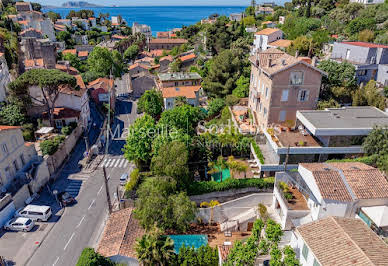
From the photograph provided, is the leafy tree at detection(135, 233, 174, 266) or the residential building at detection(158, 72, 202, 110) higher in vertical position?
the residential building at detection(158, 72, 202, 110)

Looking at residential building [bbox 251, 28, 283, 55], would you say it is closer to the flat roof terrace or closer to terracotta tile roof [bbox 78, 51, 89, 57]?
the flat roof terrace

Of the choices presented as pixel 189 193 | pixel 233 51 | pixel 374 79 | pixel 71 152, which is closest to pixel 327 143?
pixel 189 193

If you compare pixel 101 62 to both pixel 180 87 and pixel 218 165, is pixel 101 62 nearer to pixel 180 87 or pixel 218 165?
pixel 180 87

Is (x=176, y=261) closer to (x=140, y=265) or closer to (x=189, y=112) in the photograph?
(x=140, y=265)

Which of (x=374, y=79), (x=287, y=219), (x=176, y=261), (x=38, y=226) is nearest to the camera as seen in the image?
(x=176, y=261)

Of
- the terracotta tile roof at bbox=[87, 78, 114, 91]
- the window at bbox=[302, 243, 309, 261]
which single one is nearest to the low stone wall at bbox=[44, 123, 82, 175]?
the terracotta tile roof at bbox=[87, 78, 114, 91]

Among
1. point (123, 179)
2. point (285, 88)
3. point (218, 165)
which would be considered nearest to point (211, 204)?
point (218, 165)
